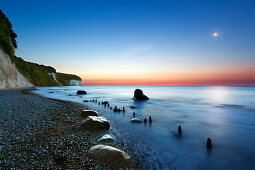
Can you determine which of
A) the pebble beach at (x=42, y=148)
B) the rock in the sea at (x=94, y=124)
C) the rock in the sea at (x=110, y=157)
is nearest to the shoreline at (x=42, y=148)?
the pebble beach at (x=42, y=148)

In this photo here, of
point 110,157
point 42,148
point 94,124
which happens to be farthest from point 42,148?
point 94,124

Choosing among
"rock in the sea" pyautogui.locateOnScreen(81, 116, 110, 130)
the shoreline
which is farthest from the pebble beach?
"rock in the sea" pyautogui.locateOnScreen(81, 116, 110, 130)

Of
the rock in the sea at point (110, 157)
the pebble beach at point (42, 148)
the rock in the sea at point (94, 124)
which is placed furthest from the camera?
the rock in the sea at point (94, 124)

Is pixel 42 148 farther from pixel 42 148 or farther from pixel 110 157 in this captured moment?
pixel 110 157

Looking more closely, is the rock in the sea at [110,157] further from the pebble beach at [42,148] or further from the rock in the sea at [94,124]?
the rock in the sea at [94,124]

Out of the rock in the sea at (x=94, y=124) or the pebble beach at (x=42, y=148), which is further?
the rock in the sea at (x=94, y=124)

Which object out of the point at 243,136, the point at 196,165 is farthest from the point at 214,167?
the point at 243,136

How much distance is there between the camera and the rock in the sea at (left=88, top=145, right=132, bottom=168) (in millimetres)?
5023

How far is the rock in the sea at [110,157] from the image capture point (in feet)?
16.5

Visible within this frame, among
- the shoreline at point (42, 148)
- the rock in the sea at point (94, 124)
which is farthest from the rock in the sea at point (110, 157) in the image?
the rock in the sea at point (94, 124)

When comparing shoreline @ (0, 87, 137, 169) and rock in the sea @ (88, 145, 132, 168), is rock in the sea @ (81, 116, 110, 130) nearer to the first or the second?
shoreline @ (0, 87, 137, 169)

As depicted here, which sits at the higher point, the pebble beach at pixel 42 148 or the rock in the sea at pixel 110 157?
the pebble beach at pixel 42 148

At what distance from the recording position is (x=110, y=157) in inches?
202

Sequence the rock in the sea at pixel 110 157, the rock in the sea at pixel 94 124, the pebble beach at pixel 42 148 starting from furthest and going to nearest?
the rock in the sea at pixel 94 124, the rock in the sea at pixel 110 157, the pebble beach at pixel 42 148
